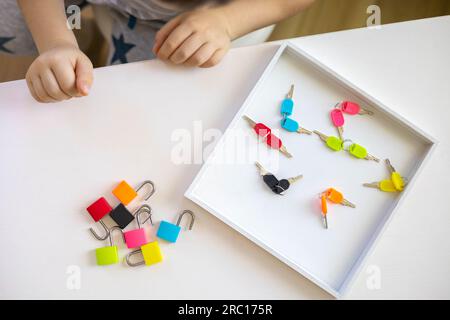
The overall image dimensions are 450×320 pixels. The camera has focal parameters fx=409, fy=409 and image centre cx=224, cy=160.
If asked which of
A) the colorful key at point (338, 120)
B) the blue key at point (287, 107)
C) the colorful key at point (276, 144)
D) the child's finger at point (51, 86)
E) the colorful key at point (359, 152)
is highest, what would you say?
the colorful key at point (338, 120)

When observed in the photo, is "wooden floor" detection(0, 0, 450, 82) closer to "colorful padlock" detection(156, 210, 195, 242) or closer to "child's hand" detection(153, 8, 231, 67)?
"child's hand" detection(153, 8, 231, 67)

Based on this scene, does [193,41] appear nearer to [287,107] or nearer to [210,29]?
[210,29]

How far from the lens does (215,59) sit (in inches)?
22.7

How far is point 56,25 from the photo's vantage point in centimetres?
66

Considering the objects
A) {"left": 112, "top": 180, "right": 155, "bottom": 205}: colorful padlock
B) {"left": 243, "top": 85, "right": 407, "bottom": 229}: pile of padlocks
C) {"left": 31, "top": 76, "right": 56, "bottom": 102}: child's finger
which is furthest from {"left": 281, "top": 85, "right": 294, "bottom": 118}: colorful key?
{"left": 31, "top": 76, "right": 56, "bottom": 102}: child's finger

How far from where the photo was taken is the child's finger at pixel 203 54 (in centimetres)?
57

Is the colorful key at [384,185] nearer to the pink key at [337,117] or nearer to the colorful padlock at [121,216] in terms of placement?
the pink key at [337,117]

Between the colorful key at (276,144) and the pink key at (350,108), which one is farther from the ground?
the pink key at (350,108)

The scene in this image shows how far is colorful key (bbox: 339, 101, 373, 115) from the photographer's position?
1.84ft

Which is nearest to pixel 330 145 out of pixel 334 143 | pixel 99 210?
pixel 334 143

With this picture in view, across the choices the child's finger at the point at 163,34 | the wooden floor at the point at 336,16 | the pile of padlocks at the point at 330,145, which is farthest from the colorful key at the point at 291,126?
the wooden floor at the point at 336,16

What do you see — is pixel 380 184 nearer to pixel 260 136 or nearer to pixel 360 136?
pixel 360 136

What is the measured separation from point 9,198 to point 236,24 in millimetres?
425
